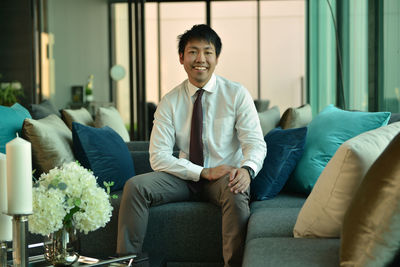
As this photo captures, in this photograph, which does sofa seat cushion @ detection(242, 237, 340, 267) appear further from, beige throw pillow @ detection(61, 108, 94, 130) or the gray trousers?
beige throw pillow @ detection(61, 108, 94, 130)

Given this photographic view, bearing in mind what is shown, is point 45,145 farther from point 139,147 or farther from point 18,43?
point 18,43

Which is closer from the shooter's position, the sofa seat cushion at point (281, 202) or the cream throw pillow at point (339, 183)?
the cream throw pillow at point (339, 183)

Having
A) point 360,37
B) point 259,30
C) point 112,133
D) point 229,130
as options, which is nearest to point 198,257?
point 229,130

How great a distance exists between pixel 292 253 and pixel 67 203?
69 centimetres

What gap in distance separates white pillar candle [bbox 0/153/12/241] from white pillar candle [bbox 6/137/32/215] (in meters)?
0.10

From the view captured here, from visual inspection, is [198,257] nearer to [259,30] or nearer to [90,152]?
[90,152]

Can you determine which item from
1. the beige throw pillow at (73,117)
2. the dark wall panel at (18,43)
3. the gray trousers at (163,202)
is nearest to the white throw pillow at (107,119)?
the beige throw pillow at (73,117)

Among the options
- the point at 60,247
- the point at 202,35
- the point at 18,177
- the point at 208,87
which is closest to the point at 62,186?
the point at 60,247

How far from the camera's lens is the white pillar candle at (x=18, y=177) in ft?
4.25

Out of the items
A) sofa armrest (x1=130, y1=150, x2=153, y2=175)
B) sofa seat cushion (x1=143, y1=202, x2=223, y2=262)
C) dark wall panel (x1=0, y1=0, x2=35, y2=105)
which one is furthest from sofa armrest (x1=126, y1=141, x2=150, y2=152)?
dark wall panel (x1=0, y1=0, x2=35, y2=105)

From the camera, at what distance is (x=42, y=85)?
7668 mm

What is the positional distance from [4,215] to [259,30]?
24.9 ft

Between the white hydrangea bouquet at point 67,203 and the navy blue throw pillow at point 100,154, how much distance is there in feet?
3.98

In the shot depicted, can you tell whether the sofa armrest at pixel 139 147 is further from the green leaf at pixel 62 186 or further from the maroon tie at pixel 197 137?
the green leaf at pixel 62 186
